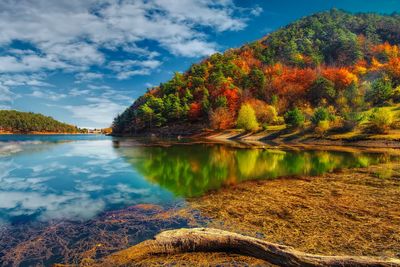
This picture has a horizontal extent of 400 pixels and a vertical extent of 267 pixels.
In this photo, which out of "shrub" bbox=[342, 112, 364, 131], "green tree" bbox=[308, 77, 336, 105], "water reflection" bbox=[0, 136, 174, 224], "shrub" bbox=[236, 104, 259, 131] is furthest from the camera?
"green tree" bbox=[308, 77, 336, 105]

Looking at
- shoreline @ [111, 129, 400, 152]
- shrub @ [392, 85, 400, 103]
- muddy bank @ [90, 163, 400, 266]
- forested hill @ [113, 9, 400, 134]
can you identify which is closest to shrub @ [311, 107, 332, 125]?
forested hill @ [113, 9, 400, 134]

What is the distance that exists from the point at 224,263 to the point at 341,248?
12.8ft

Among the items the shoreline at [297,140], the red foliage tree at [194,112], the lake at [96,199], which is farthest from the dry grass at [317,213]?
the red foliage tree at [194,112]

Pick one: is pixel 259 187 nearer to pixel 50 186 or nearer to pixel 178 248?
pixel 178 248

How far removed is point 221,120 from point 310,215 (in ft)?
300

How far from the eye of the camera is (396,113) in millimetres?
64250

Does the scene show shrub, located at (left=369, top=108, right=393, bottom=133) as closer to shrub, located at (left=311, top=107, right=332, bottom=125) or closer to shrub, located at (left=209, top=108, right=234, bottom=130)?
shrub, located at (left=311, top=107, right=332, bottom=125)

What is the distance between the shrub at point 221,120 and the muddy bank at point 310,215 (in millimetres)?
82644

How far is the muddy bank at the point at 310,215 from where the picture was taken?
27.5 feet

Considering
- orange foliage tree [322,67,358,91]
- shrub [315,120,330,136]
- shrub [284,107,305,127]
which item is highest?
orange foliage tree [322,67,358,91]

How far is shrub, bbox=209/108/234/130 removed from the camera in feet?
335

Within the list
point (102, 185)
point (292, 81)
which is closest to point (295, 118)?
point (102, 185)

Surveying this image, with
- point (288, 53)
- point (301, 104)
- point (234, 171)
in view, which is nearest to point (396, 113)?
point (301, 104)

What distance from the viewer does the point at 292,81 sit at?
127 m
